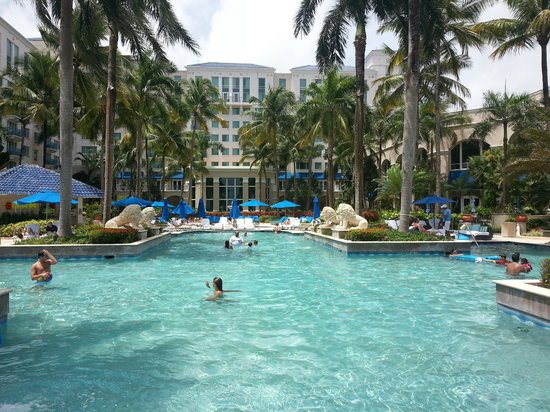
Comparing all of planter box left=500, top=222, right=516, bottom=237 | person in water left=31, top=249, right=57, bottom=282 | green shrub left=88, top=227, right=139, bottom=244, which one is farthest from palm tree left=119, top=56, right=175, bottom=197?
planter box left=500, top=222, right=516, bottom=237

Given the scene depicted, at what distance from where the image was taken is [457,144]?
139ft

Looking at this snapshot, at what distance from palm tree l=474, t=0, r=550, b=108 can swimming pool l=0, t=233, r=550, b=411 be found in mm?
22044

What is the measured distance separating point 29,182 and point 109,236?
1254 cm

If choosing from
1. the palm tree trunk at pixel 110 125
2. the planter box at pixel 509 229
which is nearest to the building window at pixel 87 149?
the palm tree trunk at pixel 110 125

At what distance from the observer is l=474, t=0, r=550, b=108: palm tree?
27062 millimetres

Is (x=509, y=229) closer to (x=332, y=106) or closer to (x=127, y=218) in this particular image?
(x=332, y=106)

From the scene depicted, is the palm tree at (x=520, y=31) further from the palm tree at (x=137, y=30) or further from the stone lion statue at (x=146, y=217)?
the stone lion statue at (x=146, y=217)

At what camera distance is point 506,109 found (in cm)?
3322

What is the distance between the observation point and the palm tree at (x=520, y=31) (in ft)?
88.8

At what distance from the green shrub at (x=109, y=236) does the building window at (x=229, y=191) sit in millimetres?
44473

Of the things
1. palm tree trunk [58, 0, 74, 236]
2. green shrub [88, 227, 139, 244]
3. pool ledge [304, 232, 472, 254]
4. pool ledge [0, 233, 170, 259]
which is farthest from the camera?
pool ledge [304, 232, 472, 254]

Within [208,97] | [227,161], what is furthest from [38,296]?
[227,161]

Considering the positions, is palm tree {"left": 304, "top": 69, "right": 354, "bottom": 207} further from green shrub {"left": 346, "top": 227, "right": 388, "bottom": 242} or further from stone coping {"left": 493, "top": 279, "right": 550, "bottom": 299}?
stone coping {"left": 493, "top": 279, "right": 550, "bottom": 299}

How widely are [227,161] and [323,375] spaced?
65980 millimetres
